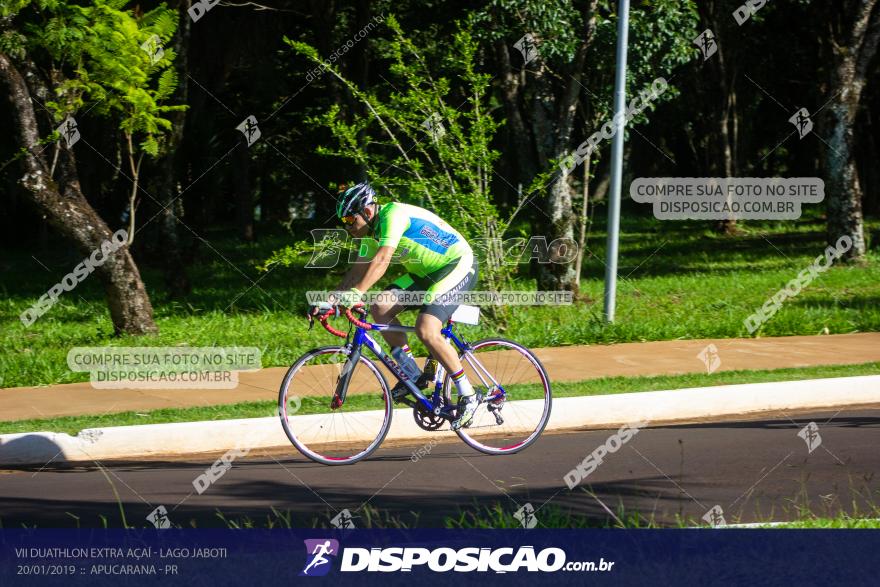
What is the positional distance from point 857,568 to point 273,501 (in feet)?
11.0

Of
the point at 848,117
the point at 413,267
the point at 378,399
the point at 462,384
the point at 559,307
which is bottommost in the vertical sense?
the point at 378,399

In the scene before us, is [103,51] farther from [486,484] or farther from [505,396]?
[486,484]

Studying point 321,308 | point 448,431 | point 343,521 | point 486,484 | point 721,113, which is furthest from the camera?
point 721,113

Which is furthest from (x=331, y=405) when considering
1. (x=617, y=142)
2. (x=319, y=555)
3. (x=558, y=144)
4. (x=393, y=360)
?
(x=558, y=144)

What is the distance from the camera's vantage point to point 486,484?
22.9 ft

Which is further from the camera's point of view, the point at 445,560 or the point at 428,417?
the point at 428,417

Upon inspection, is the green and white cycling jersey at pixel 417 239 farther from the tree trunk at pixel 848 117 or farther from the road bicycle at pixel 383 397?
the tree trunk at pixel 848 117

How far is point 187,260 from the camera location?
2427 cm

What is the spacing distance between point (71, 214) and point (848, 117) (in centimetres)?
1388

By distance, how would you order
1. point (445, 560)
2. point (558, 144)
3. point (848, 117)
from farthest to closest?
point (848, 117) < point (558, 144) < point (445, 560)

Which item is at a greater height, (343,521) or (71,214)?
(71,214)

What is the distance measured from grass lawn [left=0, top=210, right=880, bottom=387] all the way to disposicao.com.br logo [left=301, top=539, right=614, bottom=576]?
704 cm

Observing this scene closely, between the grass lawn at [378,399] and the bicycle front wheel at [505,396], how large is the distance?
0.06 m

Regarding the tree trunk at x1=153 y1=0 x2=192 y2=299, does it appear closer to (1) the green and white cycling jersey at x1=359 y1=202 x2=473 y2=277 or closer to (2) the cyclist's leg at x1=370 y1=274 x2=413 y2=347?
(2) the cyclist's leg at x1=370 y1=274 x2=413 y2=347
